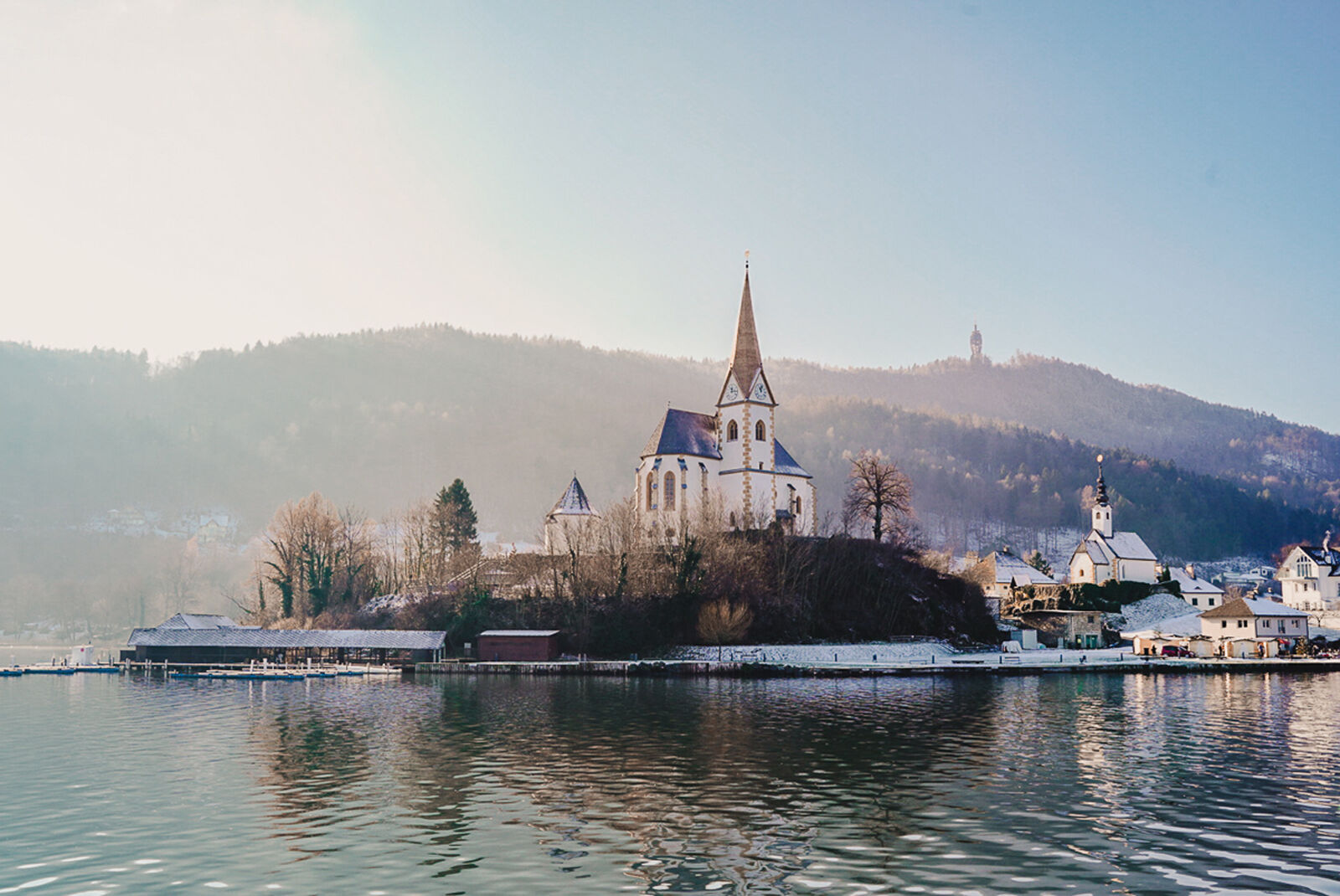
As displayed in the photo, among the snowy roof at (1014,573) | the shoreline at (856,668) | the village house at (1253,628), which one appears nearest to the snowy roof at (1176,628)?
the village house at (1253,628)

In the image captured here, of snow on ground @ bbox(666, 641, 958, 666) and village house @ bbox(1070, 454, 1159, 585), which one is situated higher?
village house @ bbox(1070, 454, 1159, 585)

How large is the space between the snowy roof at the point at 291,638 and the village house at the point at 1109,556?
69.8 metres

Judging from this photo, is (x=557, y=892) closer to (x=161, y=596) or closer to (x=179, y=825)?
(x=179, y=825)

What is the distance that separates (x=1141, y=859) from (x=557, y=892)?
39.7 feet

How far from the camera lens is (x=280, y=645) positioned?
88375 millimetres

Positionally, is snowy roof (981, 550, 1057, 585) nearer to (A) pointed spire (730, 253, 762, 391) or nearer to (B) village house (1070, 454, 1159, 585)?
(B) village house (1070, 454, 1159, 585)

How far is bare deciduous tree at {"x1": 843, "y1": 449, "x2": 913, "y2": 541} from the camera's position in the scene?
101 metres

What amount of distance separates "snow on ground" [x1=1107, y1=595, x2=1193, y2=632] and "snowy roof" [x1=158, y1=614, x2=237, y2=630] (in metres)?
84.5

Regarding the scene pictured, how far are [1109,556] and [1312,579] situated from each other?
2558 centimetres

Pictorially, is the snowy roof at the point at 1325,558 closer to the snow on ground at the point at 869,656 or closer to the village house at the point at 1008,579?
the village house at the point at 1008,579

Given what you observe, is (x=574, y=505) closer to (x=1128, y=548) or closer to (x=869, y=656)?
(x=869, y=656)

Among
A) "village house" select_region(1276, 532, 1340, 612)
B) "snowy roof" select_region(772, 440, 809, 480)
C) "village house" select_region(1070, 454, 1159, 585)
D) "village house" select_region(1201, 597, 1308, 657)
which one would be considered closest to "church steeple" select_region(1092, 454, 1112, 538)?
"village house" select_region(1070, 454, 1159, 585)

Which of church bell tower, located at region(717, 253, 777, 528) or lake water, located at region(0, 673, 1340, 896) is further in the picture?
church bell tower, located at region(717, 253, 777, 528)

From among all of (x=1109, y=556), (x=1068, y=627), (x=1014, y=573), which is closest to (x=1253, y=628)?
(x=1068, y=627)
